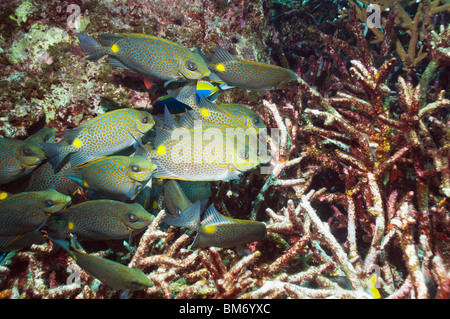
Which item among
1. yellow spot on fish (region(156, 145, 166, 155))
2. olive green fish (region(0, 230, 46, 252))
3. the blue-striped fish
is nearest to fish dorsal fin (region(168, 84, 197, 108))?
the blue-striped fish

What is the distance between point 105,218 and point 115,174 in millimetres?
375

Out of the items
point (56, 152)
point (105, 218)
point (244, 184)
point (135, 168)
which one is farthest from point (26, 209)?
point (244, 184)

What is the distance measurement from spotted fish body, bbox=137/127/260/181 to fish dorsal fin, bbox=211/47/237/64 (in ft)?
2.61

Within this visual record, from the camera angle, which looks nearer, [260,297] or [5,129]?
[260,297]

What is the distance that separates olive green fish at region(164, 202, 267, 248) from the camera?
1902mm

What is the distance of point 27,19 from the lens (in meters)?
2.62

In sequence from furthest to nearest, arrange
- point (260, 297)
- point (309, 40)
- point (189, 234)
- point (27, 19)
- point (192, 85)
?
point (309, 40), point (27, 19), point (189, 234), point (192, 85), point (260, 297)

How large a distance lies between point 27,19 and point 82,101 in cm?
105

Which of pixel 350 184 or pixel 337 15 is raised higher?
pixel 337 15

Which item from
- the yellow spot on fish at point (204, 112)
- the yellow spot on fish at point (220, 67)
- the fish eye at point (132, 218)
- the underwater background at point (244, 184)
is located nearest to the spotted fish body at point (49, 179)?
the underwater background at point (244, 184)

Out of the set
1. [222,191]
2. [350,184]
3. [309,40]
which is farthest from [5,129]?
[309,40]

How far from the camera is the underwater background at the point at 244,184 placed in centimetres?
197

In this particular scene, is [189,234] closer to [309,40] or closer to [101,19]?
[101,19]

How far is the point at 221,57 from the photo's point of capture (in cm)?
231
